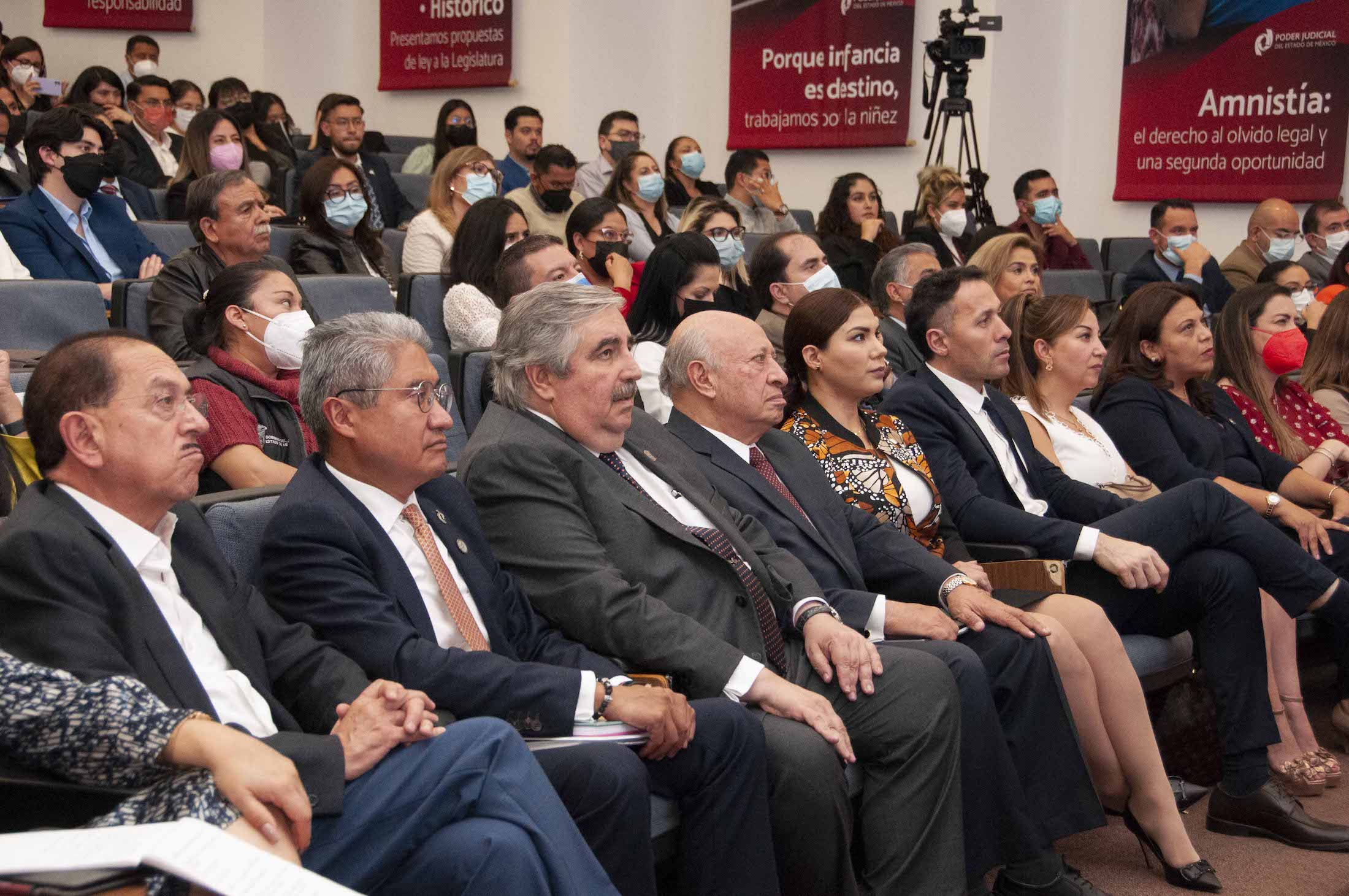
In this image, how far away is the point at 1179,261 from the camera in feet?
21.6

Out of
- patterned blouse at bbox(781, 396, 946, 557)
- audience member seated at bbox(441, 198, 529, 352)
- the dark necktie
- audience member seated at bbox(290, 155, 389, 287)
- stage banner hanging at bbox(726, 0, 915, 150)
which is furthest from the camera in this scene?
stage banner hanging at bbox(726, 0, 915, 150)

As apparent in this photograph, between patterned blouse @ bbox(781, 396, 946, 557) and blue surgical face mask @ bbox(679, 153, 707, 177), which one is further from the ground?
blue surgical face mask @ bbox(679, 153, 707, 177)

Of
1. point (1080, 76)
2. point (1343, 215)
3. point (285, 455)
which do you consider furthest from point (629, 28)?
point (285, 455)

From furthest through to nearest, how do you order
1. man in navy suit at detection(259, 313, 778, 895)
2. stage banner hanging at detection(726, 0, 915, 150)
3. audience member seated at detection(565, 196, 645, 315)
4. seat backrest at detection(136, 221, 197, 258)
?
1. stage banner hanging at detection(726, 0, 915, 150)
2. seat backrest at detection(136, 221, 197, 258)
3. audience member seated at detection(565, 196, 645, 315)
4. man in navy suit at detection(259, 313, 778, 895)

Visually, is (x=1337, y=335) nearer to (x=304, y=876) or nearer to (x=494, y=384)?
(x=494, y=384)

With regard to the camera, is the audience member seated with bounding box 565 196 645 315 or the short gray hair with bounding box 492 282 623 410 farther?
the audience member seated with bounding box 565 196 645 315

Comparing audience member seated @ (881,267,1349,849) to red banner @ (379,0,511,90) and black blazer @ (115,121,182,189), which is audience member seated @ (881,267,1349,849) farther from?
red banner @ (379,0,511,90)

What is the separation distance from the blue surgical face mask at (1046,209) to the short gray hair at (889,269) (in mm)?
2896

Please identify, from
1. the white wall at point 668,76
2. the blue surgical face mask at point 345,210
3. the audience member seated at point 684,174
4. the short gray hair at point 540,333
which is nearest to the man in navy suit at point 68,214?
the blue surgical face mask at point 345,210

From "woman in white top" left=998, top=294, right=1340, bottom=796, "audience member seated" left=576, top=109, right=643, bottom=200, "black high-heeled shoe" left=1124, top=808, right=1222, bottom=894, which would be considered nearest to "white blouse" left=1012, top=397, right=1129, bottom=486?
"woman in white top" left=998, top=294, right=1340, bottom=796

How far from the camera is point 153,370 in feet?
5.95

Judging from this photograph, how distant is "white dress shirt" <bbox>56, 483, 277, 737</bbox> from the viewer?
177 cm

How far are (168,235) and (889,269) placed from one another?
103 inches

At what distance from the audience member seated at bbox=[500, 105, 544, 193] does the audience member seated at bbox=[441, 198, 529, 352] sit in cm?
348
